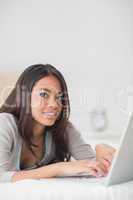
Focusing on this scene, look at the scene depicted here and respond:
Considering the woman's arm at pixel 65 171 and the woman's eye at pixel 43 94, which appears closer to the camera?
the woman's arm at pixel 65 171

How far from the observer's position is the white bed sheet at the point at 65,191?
929 millimetres

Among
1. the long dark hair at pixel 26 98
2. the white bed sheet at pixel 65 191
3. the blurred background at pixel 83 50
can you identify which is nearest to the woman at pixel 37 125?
the long dark hair at pixel 26 98


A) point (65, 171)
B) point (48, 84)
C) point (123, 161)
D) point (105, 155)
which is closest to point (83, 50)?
point (48, 84)

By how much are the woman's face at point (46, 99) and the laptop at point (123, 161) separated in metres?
0.51

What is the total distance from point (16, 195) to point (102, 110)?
7.13 feet

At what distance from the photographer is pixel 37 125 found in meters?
1.57

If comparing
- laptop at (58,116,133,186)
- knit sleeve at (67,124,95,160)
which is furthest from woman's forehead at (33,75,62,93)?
laptop at (58,116,133,186)

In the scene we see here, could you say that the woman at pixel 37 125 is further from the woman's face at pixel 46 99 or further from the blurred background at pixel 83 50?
the blurred background at pixel 83 50

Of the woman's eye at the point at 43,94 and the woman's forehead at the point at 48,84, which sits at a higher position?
the woman's forehead at the point at 48,84

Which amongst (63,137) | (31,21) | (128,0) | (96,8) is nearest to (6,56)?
(31,21)

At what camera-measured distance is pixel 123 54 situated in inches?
121

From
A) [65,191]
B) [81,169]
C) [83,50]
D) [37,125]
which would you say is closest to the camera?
[65,191]

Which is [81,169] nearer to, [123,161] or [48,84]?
[123,161]

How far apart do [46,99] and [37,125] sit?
124mm
